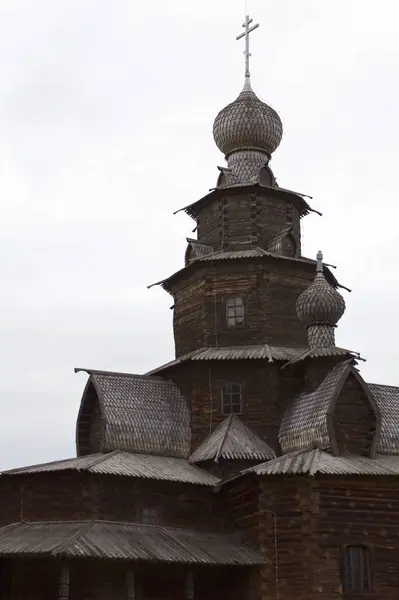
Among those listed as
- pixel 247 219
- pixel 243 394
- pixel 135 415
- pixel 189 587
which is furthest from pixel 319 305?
pixel 189 587

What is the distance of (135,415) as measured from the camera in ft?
89.0

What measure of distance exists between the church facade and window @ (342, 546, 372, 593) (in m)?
0.03

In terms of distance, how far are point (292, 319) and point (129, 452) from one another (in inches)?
267

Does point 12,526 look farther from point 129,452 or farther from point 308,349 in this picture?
point 308,349

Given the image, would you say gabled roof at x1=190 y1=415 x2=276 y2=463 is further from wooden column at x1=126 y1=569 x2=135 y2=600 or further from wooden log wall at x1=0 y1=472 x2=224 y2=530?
wooden column at x1=126 y1=569 x2=135 y2=600

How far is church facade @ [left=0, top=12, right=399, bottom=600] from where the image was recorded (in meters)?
23.0

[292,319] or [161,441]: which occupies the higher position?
[292,319]

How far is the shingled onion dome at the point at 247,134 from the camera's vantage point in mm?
31875

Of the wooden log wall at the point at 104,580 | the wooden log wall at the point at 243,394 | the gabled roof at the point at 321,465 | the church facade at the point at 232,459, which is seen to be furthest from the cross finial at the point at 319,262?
the wooden log wall at the point at 104,580

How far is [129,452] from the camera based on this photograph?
2623 cm

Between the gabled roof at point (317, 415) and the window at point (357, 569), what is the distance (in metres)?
2.67

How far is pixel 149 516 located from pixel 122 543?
8.19 ft

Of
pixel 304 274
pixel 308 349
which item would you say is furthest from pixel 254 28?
pixel 308 349

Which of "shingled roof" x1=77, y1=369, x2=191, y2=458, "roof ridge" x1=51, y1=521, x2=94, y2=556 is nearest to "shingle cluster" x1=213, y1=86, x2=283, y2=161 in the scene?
"shingled roof" x1=77, y1=369, x2=191, y2=458
